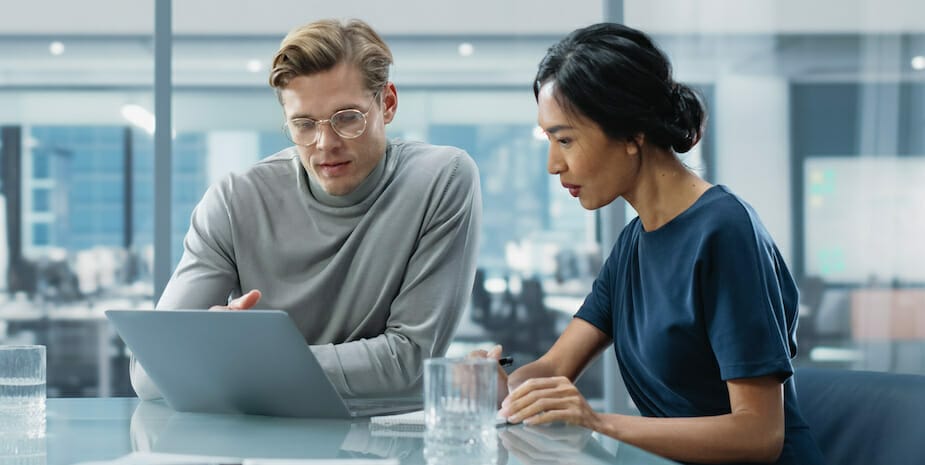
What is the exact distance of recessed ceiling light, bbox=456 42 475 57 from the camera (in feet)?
12.2

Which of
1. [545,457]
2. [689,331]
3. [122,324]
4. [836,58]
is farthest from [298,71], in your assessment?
[836,58]

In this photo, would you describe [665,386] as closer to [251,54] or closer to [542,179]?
[542,179]

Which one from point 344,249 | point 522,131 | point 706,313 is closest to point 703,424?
point 706,313

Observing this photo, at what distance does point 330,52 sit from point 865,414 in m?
1.12

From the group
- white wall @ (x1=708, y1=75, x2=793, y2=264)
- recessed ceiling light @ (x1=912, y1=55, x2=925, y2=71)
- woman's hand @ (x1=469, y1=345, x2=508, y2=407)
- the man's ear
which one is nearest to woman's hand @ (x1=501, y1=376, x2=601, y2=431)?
woman's hand @ (x1=469, y1=345, x2=508, y2=407)

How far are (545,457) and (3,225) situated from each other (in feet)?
10.2

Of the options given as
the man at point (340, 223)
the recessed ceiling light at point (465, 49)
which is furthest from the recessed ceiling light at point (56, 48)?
the man at point (340, 223)

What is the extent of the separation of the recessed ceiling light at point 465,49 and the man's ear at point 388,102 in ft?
5.34

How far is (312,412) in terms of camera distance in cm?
155

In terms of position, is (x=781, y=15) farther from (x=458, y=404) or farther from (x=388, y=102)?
(x=458, y=404)

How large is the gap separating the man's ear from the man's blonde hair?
30 mm

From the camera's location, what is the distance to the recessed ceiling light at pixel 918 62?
12.3 ft

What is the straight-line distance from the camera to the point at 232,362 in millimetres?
1462

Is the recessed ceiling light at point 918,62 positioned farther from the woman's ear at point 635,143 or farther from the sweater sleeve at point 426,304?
the woman's ear at point 635,143
